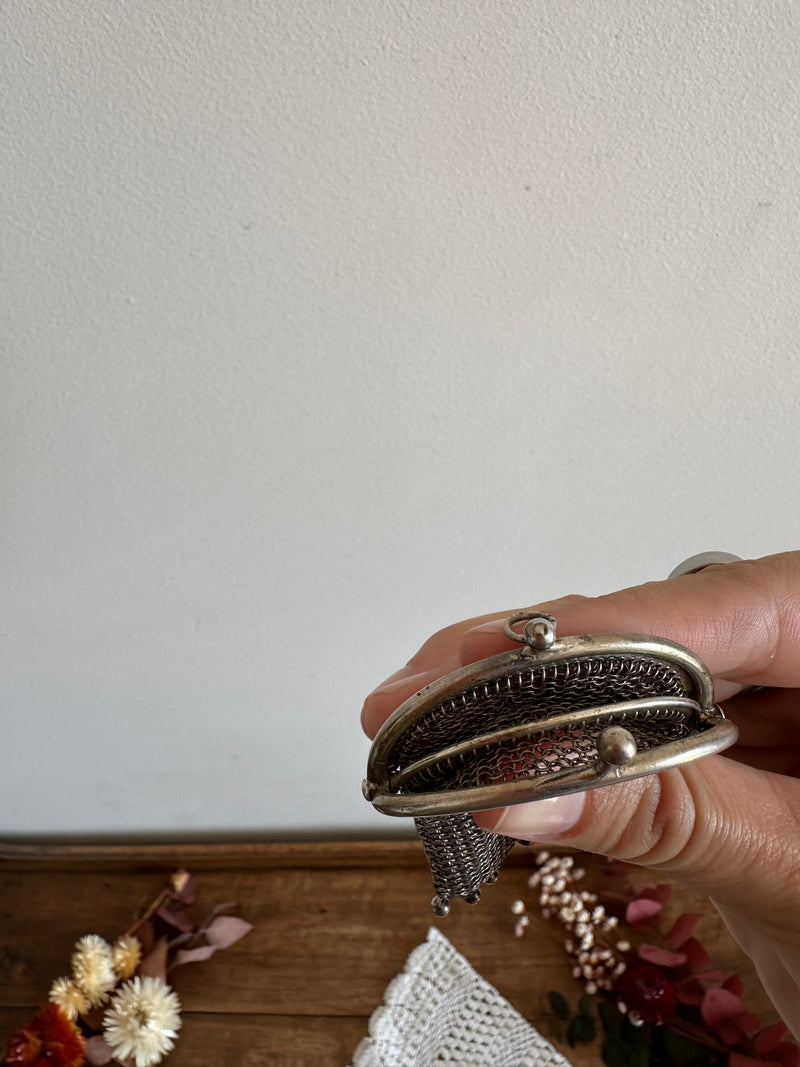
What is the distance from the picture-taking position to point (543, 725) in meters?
0.24

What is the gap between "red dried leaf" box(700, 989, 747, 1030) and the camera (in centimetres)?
57

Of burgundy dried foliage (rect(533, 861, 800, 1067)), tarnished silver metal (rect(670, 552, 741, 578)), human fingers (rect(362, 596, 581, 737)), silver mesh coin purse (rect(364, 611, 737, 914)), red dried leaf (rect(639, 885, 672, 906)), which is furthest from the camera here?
red dried leaf (rect(639, 885, 672, 906))

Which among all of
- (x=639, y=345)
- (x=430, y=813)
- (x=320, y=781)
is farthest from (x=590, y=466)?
(x=320, y=781)

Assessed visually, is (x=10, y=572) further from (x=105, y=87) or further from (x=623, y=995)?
(x=623, y=995)

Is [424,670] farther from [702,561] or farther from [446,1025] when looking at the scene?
[446,1025]

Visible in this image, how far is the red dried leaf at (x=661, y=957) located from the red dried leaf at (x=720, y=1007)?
35mm

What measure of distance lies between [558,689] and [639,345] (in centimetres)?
25

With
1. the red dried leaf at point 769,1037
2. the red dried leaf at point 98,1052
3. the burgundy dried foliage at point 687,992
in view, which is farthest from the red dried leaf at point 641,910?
the red dried leaf at point 98,1052

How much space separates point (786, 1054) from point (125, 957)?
534 millimetres

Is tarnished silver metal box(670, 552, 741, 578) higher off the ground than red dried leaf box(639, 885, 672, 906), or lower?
higher

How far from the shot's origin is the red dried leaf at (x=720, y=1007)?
22.4 inches

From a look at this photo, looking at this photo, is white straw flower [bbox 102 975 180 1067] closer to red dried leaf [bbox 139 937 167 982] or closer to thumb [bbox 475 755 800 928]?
red dried leaf [bbox 139 937 167 982]

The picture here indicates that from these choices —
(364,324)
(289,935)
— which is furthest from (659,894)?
(364,324)

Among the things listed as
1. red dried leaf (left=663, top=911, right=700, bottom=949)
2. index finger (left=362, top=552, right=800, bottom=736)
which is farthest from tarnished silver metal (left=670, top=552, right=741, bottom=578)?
red dried leaf (left=663, top=911, right=700, bottom=949)
